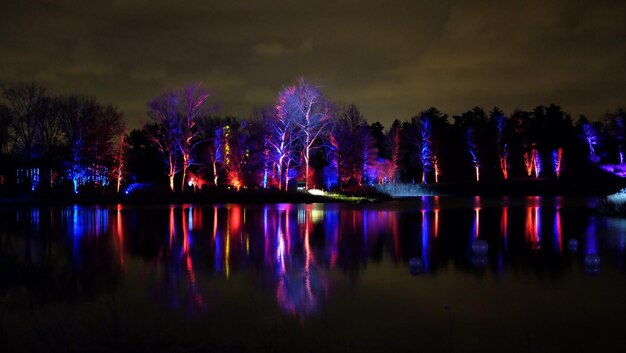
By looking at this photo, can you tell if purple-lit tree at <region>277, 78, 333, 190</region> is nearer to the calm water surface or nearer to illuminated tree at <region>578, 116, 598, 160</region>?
the calm water surface

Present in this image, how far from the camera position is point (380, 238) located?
24.7 meters

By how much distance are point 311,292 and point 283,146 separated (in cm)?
5273

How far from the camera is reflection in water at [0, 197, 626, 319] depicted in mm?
14870

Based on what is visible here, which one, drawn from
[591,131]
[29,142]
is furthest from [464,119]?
[29,142]

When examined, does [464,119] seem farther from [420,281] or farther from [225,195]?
[420,281]

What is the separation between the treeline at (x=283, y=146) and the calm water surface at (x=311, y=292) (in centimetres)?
4142

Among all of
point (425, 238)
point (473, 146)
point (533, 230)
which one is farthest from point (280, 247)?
point (473, 146)

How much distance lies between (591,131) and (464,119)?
2214 cm

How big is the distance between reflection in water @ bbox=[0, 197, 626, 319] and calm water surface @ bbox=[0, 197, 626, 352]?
9 centimetres

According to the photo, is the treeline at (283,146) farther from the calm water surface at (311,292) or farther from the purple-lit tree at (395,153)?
the calm water surface at (311,292)

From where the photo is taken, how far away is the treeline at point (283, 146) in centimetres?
6638

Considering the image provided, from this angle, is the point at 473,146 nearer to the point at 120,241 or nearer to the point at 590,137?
the point at 590,137

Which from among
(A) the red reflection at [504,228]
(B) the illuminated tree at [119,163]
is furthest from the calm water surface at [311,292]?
(B) the illuminated tree at [119,163]

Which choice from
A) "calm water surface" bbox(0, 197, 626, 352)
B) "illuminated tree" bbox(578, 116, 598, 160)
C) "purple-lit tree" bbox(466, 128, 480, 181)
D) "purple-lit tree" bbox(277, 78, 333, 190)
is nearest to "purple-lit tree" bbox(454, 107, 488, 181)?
"purple-lit tree" bbox(466, 128, 480, 181)
